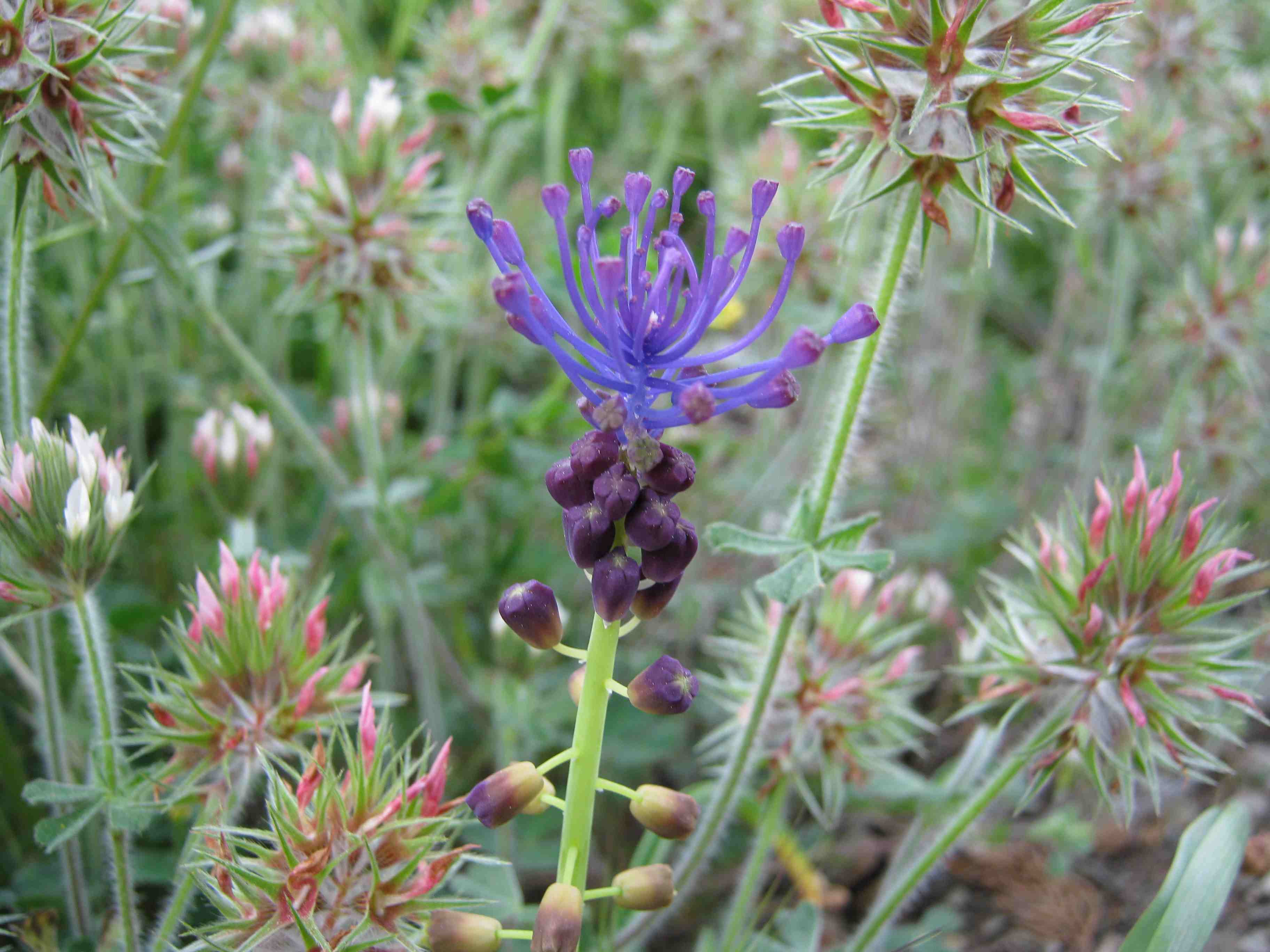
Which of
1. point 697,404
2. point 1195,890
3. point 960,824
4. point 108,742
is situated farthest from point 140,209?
point 1195,890

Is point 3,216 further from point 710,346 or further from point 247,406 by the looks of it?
point 710,346

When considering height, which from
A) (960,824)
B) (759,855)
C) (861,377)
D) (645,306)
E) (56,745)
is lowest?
(759,855)

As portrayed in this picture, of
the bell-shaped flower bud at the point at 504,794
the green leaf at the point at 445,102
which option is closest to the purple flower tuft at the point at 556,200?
the bell-shaped flower bud at the point at 504,794

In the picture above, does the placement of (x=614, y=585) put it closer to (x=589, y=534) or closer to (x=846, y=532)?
(x=589, y=534)

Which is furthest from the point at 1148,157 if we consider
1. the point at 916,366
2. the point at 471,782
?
the point at 471,782

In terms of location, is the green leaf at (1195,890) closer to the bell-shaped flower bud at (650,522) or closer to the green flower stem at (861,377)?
the green flower stem at (861,377)

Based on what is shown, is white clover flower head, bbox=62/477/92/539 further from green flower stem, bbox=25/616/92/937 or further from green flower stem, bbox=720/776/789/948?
green flower stem, bbox=720/776/789/948
